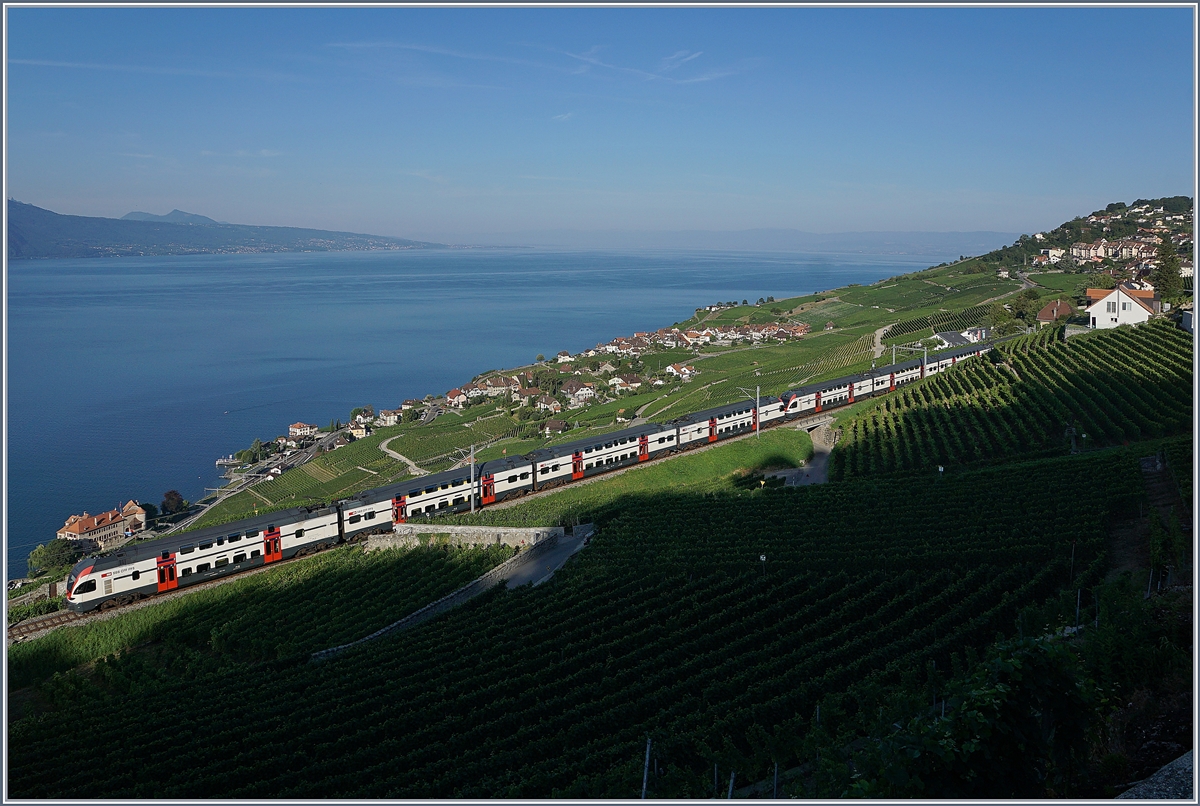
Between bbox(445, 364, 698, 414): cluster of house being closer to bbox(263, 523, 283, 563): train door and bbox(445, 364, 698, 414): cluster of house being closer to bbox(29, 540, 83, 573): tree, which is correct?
bbox(29, 540, 83, 573): tree

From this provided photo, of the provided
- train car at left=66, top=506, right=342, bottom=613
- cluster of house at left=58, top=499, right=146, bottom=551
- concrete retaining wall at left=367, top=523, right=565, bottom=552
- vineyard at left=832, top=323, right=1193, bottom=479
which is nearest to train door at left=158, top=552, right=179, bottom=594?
train car at left=66, top=506, right=342, bottom=613

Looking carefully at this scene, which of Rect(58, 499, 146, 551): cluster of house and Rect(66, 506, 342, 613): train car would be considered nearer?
Rect(66, 506, 342, 613): train car

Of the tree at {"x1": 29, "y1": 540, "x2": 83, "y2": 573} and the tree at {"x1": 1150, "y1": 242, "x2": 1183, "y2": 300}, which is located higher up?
the tree at {"x1": 1150, "y1": 242, "x2": 1183, "y2": 300}

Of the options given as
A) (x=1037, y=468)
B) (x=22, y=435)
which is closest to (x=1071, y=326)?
(x=1037, y=468)

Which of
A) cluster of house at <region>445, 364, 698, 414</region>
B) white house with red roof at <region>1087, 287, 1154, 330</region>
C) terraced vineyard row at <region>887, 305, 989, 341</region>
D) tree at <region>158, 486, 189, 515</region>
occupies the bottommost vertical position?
tree at <region>158, 486, 189, 515</region>

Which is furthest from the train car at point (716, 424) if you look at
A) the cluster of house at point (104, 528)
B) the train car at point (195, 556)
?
the cluster of house at point (104, 528)

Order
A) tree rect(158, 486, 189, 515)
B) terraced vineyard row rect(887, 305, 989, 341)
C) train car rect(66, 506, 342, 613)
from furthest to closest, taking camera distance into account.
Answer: terraced vineyard row rect(887, 305, 989, 341) < tree rect(158, 486, 189, 515) < train car rect(66, 506, 342, 613)

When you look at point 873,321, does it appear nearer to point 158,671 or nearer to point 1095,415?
point 1095,415
